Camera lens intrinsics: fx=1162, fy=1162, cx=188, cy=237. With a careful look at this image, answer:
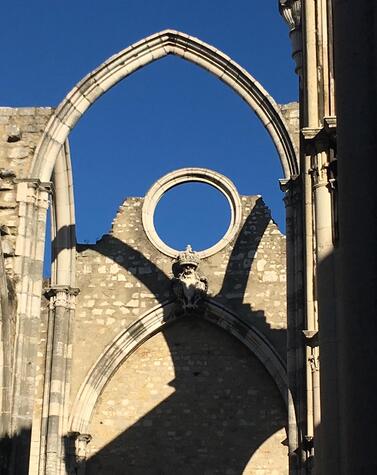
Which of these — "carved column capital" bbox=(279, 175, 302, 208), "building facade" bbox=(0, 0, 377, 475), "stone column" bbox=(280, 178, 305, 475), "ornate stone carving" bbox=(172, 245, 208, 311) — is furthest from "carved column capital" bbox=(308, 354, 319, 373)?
"ornate stone carving" bbox=(172, 245, 208, 311)

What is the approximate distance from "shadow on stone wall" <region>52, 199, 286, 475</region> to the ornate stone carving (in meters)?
0.28

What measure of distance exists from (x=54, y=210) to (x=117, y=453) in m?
3.97

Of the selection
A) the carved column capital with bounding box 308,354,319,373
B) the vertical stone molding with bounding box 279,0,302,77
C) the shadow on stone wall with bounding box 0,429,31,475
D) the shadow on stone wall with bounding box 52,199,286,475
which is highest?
the vertical stone molding with bounding box 279,0,302,77

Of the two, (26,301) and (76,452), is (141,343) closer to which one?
(76,452)

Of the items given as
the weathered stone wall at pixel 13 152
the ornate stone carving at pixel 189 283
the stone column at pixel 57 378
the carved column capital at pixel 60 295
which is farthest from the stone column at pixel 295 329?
the carved column capital at pixel 60 295

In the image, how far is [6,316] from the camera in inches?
545

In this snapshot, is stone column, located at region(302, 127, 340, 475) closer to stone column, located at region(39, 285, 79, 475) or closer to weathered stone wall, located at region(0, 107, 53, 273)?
weathered stone wall, located at region(0, 107, 53, 273)

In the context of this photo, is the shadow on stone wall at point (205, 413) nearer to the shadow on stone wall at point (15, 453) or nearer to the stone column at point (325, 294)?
the shadow on stone wall at point (15, 453)

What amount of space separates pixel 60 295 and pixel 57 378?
133 centimetres

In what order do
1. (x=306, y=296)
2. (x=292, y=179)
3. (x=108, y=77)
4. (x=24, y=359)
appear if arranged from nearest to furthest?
(x=306, y=296), (x=24, y=359), (x=292, y=179), (x=108, y=77)

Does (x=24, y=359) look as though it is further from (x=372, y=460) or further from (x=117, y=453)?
(x=372, y=460)

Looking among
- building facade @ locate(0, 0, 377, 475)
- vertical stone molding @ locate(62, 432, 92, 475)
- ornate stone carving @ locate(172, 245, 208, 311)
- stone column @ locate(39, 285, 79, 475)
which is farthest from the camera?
ornate stone carving @ locate(172, 245, 208, 311)

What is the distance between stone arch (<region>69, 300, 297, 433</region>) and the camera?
18.0m

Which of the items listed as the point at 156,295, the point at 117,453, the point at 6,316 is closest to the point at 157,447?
the point at 117,453
